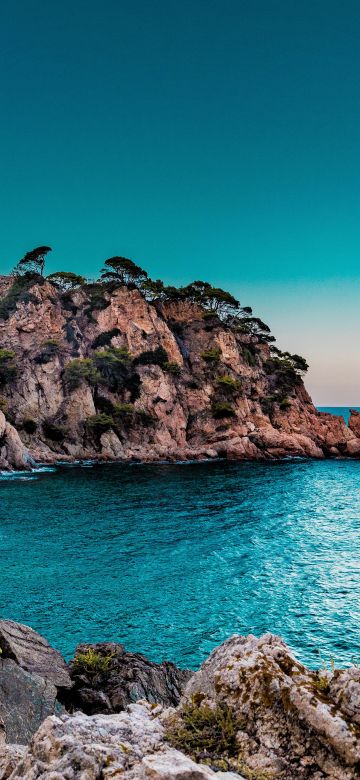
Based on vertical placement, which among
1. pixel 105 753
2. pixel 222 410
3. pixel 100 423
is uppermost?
pixel 222 410

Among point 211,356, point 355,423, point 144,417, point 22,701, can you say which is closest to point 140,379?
point 144,417

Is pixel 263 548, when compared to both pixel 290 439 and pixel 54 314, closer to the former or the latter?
pixel 290 439

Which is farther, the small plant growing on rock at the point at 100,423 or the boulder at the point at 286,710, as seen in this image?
the small plant growing on rock at the point at 100,423

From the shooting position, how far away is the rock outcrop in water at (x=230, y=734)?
425cm

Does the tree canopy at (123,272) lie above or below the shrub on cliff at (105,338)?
above

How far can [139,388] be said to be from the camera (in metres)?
87.8

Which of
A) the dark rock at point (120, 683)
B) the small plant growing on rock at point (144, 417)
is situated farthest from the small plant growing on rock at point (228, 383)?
the dark rock at point (120, 683)

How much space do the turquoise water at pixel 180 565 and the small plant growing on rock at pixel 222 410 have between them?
36.4 metres

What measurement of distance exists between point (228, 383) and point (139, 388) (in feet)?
59.8

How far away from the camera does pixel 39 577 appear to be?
24219 millimetres

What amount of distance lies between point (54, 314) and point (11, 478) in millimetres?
47458

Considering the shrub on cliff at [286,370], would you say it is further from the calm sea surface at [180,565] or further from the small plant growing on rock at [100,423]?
the calm sea surface at [180,565]

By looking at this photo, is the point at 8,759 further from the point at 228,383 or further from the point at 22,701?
the point at 228,383

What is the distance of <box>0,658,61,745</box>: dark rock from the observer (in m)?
8.55
